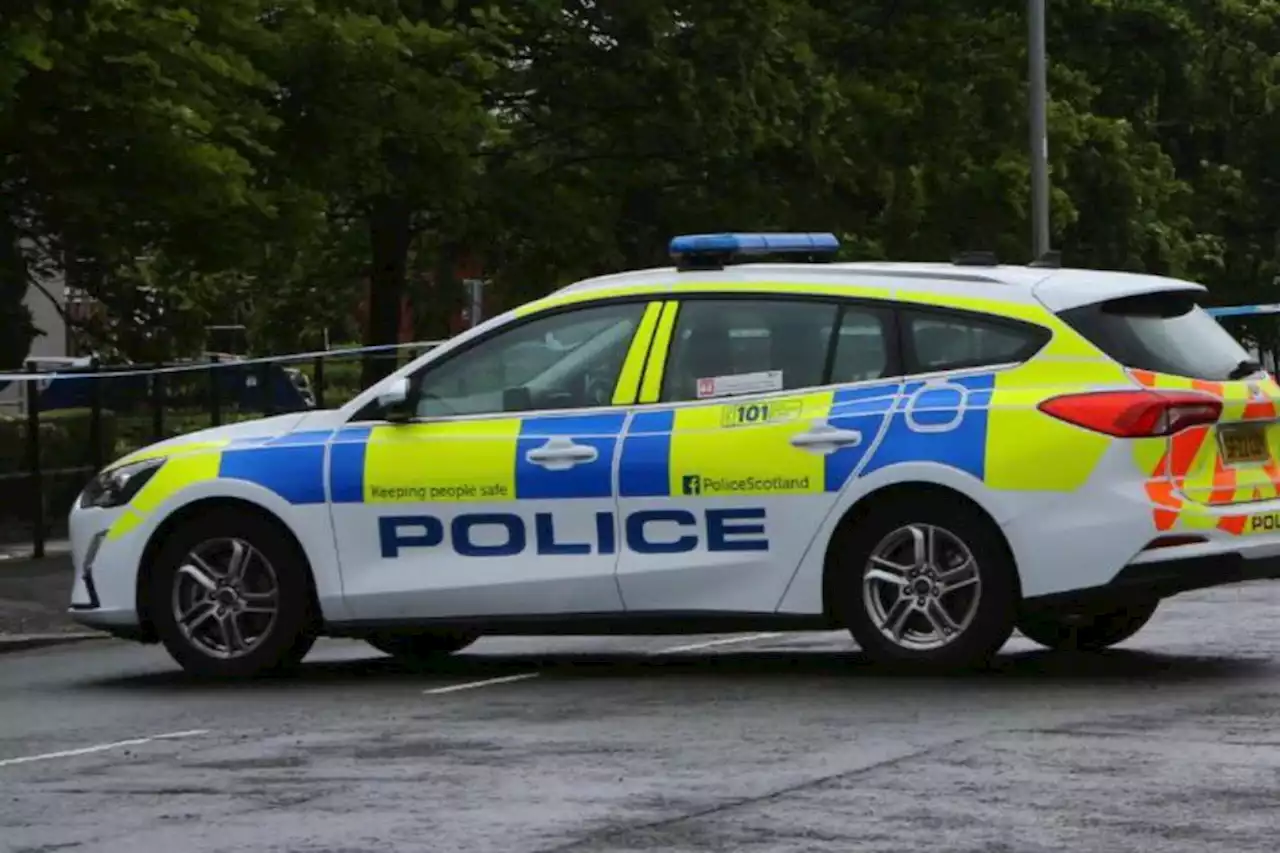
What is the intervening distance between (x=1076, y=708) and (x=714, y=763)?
1.81m

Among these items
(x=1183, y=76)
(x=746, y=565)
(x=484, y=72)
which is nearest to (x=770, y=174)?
(x=484, y=72)

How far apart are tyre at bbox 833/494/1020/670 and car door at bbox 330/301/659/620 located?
0.97 m

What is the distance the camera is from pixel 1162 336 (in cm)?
1205

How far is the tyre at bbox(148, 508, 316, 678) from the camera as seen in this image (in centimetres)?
1272

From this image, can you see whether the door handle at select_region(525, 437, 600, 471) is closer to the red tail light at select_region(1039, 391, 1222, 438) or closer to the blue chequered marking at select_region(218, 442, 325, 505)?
the blue chequered marking at select_region(218, 442, 325, 505)

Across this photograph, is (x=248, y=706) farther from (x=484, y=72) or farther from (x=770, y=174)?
(x=770, y=174)

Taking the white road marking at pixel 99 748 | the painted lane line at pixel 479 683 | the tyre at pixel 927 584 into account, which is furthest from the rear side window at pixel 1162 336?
the white road marking at pixel 99 748

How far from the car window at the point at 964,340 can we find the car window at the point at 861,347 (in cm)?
10

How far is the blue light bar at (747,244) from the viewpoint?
1274 centimetres

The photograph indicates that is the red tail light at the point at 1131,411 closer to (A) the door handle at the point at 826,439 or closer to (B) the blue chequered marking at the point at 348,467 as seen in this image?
(A) the door handle at the point at 826,439

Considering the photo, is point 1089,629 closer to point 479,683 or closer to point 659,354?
point 659,354

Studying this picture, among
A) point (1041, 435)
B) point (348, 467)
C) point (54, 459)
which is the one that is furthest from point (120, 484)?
point (54, 459)

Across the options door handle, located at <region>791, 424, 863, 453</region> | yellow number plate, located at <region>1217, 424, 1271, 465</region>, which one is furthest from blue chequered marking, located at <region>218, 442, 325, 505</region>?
yellow number plate, located at <region>1217, 424, 1271, 465</region>

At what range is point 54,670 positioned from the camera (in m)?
14.7
